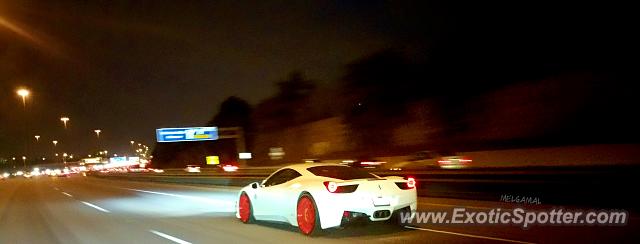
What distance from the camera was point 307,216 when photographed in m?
11.8

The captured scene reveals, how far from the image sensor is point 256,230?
514 inches

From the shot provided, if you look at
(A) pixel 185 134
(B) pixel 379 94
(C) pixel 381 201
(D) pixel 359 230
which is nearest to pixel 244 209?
(D) pixel 359 230

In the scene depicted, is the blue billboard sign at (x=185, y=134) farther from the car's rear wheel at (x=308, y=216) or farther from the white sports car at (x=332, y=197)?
the car's rear wheel at (x=308, y=216)

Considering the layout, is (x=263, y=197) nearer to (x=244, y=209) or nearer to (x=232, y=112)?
(x=244, y=209)

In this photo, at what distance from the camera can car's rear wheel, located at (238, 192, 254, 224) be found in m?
14.2

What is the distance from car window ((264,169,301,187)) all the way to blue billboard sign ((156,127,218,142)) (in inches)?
2402

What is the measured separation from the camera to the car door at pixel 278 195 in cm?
1248

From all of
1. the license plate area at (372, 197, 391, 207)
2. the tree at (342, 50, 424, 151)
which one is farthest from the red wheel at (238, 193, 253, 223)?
the tree at (342, 50, 424, 151)

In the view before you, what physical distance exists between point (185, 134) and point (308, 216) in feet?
214

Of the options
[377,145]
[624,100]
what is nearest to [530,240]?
[624,100]

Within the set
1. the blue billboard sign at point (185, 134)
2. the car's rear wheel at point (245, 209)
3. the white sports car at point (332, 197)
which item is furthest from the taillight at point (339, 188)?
the blue billboard sign at point (185, 134)

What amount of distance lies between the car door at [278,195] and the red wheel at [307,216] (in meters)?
0.38

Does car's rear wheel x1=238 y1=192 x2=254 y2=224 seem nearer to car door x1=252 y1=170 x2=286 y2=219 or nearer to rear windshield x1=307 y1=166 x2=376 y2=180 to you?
car door x1=252 y1=170 x2=286 y2=219

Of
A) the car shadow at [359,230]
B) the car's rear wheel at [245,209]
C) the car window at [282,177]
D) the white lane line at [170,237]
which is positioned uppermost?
the car window at [282,177]
